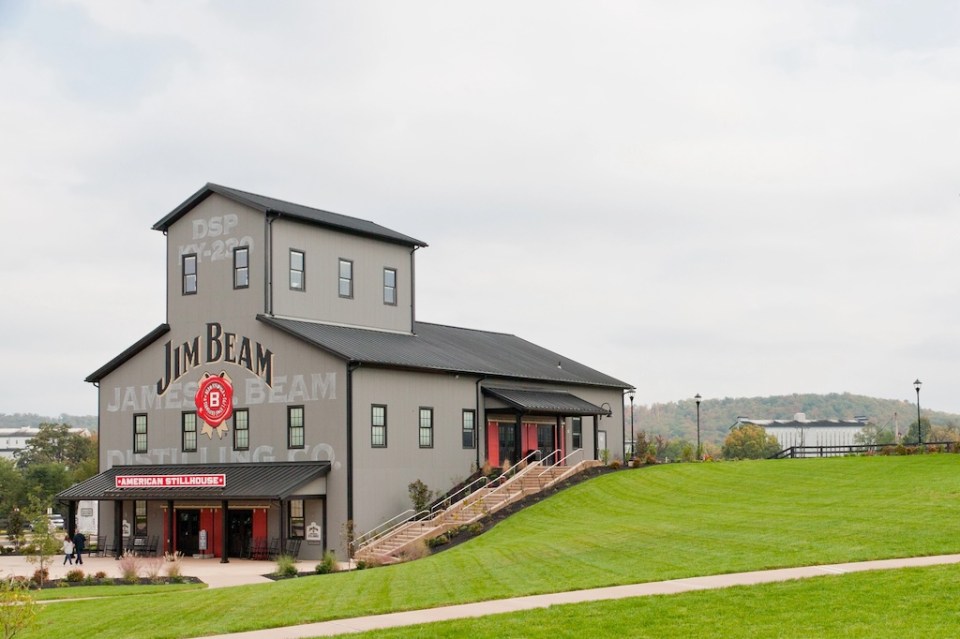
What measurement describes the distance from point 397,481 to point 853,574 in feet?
88.3

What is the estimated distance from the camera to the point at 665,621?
17625 mm

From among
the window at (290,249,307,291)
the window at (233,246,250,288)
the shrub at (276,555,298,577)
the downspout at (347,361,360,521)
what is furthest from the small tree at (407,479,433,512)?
the window at (233,246,250,288)

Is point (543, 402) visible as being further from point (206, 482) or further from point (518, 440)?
point (206, 482)

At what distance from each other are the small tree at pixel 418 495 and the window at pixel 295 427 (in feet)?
16.1

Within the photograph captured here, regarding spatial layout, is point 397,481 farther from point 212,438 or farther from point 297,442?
point 212,438

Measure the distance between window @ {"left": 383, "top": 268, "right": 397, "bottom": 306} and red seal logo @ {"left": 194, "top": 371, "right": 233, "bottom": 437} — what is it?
28.2ft

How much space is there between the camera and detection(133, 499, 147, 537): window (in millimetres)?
50031

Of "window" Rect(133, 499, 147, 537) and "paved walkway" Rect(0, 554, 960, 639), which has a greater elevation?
"paved walkway" Rect(0, 554, 960, 639)

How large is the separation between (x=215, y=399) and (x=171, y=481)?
4.14m

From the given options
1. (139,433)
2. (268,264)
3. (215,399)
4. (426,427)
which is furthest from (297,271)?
(139,433)

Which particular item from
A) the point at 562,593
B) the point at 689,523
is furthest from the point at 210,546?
the point at 562,593

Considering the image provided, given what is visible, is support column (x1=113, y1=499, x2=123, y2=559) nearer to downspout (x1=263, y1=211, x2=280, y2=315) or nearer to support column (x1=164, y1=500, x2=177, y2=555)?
support column (x1=164, y1=500, x2=177, y2=555)

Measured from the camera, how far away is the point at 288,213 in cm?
4722

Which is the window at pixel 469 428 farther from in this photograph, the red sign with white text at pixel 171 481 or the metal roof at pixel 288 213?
the red sign with white text at pixel 171 481
